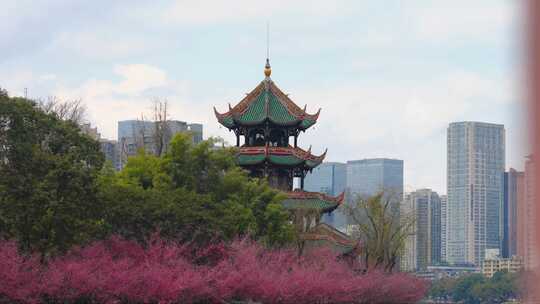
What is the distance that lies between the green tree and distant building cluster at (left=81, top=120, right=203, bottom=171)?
690 cm

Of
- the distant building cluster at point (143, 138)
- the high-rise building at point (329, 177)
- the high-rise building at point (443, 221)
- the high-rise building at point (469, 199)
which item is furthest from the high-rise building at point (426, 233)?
the high-rise building at point (329, 177)

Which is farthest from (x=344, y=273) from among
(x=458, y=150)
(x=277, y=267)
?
(x=458, y=150)

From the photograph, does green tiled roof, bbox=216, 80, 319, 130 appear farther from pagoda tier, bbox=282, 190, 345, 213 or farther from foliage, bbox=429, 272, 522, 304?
foliage, bbox=429, 272, 522, 304

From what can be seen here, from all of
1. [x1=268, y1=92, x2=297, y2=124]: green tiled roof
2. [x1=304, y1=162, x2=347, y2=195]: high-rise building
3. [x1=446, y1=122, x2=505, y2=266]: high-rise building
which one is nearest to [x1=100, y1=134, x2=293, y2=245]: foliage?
[x1=268, y1=92, x2=297, y2=124]: green tiled roof

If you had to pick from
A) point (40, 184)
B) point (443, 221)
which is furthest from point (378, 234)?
point (443, 221)

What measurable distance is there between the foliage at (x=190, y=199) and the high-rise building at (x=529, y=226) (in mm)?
24134

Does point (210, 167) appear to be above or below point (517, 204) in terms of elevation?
above

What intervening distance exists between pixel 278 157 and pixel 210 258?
1746cm

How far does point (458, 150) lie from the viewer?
277ft

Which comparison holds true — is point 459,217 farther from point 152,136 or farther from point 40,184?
point 40,184

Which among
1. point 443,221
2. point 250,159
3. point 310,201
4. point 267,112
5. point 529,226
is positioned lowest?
point 529,226

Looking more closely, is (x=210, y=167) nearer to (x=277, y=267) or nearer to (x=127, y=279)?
(x=277, y=267)

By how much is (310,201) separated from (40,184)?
25.3m

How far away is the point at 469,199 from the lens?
95625 mm
